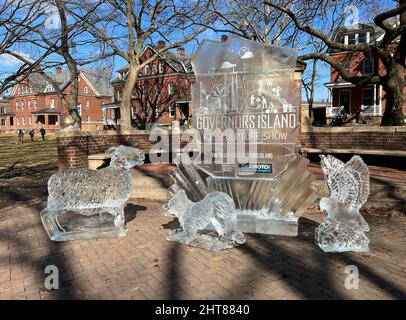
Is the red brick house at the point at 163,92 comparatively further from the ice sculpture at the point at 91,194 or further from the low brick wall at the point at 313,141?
the ice sculpture at the point at 91,194

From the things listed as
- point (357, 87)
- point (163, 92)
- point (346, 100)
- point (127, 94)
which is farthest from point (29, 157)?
point (357, 87)

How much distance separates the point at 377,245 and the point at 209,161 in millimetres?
2638

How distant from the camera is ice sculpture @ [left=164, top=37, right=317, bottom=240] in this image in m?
4.95

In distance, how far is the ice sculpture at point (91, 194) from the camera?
4703mm

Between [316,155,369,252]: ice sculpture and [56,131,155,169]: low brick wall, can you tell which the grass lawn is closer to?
[56,131,155,169]: low brick wall

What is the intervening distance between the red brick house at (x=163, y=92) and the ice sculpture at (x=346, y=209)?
36016 millimetres

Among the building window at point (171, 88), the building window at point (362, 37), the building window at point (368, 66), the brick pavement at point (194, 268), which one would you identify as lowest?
→ the brick pavement at point (194, 268)

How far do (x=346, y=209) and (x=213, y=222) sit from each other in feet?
5.57

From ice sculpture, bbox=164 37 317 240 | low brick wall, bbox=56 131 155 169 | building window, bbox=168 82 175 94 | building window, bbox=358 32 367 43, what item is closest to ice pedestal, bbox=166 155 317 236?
ice sculpture, bbox=164 37 317 240

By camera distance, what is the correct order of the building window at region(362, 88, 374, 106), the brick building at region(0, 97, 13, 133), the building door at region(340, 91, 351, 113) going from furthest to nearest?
the brick building at region(0, 97, 13, 133)
the building door at region(340, 91, 351, 113)
the building window at region(362, 88, 374, 106)

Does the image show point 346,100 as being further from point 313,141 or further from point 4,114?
point 4,114

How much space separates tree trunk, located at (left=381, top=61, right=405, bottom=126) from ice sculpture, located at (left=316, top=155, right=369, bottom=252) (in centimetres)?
968

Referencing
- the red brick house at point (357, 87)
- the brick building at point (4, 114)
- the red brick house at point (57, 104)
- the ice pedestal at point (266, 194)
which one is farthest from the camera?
the brick building at point (4, 114)

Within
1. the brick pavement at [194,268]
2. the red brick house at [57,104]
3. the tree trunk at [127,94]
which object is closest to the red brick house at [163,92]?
the red brick house at [57,104]
